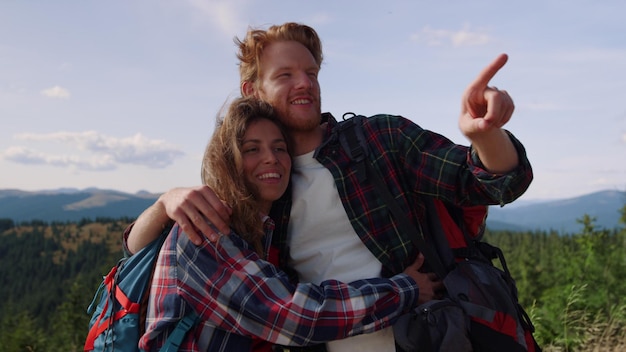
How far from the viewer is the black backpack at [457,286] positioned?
2.41 m

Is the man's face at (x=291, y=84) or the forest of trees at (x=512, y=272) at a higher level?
the man's face at (x=291, y=84)

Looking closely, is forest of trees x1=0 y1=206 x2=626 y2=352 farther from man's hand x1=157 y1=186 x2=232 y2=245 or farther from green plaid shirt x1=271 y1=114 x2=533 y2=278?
man's hand x1=157 y1=186 x2=232 y2=245

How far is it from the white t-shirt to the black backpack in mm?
220

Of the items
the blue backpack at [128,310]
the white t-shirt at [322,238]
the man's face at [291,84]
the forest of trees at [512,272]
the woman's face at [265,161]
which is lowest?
the forest of trees at [512,272]

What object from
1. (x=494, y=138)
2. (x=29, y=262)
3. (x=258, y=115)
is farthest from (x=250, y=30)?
(x=29, y=262)

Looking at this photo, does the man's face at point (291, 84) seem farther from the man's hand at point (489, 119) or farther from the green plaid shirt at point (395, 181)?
the man's hand at point (489, 119)

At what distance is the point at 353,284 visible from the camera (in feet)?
8.13

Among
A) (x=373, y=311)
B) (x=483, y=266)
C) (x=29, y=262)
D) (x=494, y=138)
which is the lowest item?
(x=29, y=262)

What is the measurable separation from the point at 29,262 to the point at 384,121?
13571 centimetres

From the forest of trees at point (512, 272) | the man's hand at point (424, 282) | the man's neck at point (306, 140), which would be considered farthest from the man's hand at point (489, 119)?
the forest of trees at point (512, 272)

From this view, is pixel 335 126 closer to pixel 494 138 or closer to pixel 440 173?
pixel 440 173

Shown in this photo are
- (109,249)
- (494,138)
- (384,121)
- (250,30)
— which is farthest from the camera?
(109,249)

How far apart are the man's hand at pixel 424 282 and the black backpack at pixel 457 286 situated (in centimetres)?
4

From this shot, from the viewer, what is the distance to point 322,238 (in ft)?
9.10
